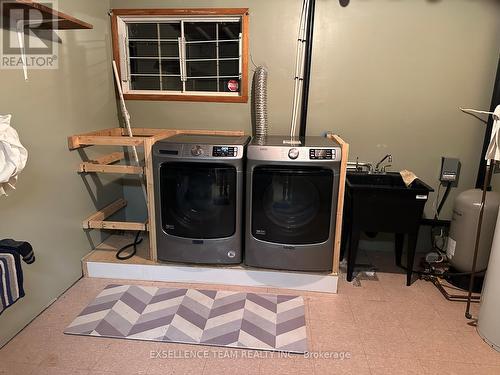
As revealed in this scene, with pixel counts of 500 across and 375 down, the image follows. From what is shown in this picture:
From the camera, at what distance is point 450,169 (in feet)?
9.59

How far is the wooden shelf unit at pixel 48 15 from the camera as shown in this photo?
169cm

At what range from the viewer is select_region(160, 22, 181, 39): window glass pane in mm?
3008

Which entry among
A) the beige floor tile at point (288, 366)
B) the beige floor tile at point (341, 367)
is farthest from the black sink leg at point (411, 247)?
the beige floor tile at point (288, 366)

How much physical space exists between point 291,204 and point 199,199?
0.67m

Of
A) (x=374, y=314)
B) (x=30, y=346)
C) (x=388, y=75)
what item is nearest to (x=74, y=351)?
(x=30, y=346)

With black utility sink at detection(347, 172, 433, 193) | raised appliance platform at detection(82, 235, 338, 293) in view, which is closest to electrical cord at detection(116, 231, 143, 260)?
raised appliance platform at detection(82, 235, 338, 293)

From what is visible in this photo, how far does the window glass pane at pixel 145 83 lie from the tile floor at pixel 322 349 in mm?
1932

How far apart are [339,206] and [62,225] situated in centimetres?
196

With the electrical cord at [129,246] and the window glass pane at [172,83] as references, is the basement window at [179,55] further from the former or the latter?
the electrical cord at [129,246]

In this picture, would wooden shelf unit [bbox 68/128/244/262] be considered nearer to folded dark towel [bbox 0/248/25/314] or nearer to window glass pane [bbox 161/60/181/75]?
window glass pane [bbox 161/60/181/75]

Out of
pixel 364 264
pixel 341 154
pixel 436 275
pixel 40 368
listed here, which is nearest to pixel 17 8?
pixel 40 368

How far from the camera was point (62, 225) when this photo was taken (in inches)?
92.2

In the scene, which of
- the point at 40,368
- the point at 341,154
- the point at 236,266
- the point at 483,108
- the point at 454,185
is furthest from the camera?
the point at 454,185

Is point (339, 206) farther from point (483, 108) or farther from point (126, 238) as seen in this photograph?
point (126, 238)
